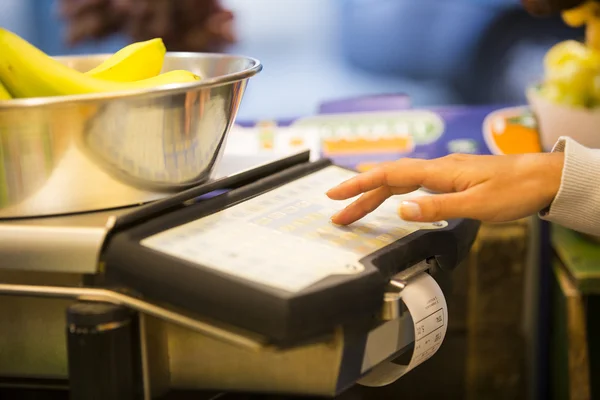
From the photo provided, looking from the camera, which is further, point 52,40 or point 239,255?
point 52,40

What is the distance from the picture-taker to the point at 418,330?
0.66 m

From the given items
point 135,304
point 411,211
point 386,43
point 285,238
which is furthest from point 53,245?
point 386,43

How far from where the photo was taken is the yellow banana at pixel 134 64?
82cm

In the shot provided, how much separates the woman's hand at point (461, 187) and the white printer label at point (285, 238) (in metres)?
0.02

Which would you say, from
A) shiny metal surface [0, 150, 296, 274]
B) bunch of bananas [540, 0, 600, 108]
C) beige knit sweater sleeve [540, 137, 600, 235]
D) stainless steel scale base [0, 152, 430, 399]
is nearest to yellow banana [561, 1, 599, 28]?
bunch of bananas [540, 0, 600, 108]

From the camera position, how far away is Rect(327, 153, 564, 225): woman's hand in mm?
709

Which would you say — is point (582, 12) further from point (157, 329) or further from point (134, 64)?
point (157, 329)

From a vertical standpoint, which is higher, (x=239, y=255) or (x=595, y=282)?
(x=239, y=255)

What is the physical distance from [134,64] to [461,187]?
37 centimetres

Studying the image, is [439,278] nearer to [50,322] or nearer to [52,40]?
[50,322]

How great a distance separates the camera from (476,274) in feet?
4.95

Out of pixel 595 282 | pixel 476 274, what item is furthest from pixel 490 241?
pixel 595 282

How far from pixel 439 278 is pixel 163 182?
0.93 feet

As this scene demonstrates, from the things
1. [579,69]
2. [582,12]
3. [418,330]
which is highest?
[582,12]
